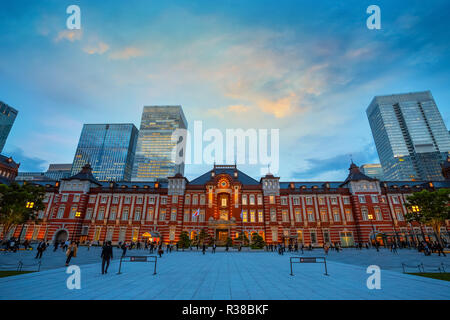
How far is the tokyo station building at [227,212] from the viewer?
143 ft

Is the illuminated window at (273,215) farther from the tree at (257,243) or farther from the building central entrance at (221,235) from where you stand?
the building central entrance at (221,235)

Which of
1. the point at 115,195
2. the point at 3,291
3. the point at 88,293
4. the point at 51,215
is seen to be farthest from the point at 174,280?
the point at 51,215

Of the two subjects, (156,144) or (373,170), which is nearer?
(156,144)

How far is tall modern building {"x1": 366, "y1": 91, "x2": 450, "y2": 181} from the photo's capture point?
121625 mm

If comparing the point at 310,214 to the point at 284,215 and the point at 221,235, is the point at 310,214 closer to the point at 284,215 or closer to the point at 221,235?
the point at 284,215

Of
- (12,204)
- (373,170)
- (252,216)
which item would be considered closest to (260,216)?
(252,216)

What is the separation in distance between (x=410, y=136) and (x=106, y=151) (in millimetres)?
216805

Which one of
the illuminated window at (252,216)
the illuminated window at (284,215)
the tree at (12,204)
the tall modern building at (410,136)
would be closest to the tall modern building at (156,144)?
the illuminated window at (252,216)

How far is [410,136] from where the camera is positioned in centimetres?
13200

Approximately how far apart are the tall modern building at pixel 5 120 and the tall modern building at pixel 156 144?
68057 mm

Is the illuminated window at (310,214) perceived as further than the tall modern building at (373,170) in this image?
No

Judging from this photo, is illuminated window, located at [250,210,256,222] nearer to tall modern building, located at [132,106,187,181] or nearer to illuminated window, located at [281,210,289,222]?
illuminated window, located at [281,210,289,222]

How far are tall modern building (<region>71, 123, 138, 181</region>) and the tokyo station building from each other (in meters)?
99.1

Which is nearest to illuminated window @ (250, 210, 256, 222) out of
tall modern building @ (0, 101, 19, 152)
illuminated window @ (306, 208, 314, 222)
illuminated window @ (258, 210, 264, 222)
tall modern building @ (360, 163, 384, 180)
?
illuminated window @ (258, 210, 264, 222)
